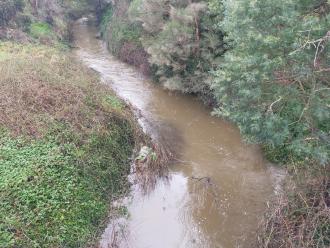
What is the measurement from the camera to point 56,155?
1259 cm

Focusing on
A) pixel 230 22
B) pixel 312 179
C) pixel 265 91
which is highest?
pixel 230 22

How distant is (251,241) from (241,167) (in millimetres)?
4181

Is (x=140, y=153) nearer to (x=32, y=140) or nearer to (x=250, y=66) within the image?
(x=32, y=140)

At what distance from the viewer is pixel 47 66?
19.1 m

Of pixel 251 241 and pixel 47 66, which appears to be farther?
pixel 47 66

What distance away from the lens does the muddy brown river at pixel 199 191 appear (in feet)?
38.4

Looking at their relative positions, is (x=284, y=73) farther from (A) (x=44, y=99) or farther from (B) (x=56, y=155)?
(A) (x=44, y=99)

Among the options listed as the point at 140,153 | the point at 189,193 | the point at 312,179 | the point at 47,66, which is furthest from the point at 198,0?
the point at 312,179

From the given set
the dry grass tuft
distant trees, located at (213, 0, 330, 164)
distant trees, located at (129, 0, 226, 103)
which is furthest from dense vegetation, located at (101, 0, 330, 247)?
distant trees, located at (129, 0, 226, 103)

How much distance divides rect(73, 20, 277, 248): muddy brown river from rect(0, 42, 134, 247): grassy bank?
105cm

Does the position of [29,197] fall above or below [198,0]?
below

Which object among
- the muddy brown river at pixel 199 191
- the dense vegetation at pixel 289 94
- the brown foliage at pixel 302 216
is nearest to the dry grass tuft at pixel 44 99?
the muddy brown river at pixel 199 191

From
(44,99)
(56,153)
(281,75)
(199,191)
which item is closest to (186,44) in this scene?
(44,99)

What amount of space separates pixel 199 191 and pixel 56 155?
493 cm
